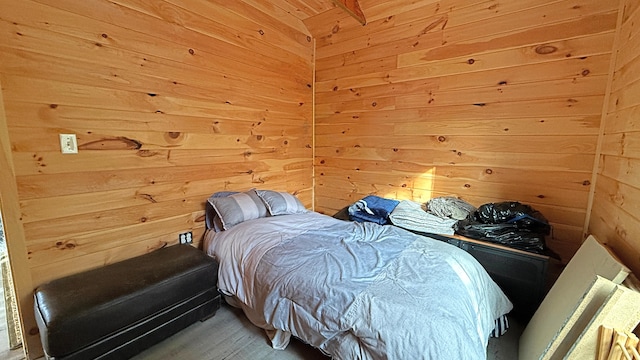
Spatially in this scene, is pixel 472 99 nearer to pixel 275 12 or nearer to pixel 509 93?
pixel 509 93

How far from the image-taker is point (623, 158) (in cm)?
145

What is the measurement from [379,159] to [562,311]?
196cm

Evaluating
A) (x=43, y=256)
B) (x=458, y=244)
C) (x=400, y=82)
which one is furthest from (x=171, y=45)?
(x=458, y=244)

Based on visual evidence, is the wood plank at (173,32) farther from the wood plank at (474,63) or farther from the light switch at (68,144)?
the wood plank at (474,63)

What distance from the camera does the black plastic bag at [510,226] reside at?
191cm

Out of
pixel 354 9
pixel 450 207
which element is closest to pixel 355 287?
pixel 450 207

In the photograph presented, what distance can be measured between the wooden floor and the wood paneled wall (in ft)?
3.34

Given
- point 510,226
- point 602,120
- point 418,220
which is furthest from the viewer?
point 418,220

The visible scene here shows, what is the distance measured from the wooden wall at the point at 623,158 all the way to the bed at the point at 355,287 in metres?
0.70

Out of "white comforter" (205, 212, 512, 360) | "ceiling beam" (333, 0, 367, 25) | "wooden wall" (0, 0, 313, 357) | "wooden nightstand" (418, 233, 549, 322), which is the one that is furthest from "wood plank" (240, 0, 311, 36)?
"wooden nightstand" (418, 233, 549, 322)

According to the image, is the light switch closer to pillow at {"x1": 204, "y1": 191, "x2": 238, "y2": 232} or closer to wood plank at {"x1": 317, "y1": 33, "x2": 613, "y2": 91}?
pillow at {"x1": 204, "y1": 191, "x2": 238, "y2": 232}

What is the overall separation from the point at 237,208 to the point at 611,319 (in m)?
2.28

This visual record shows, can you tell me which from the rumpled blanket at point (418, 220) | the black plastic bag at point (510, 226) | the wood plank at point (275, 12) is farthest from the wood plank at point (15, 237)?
the black plastic bag at point (510, 226)

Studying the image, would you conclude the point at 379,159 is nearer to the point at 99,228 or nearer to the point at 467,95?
the point at 467,95
